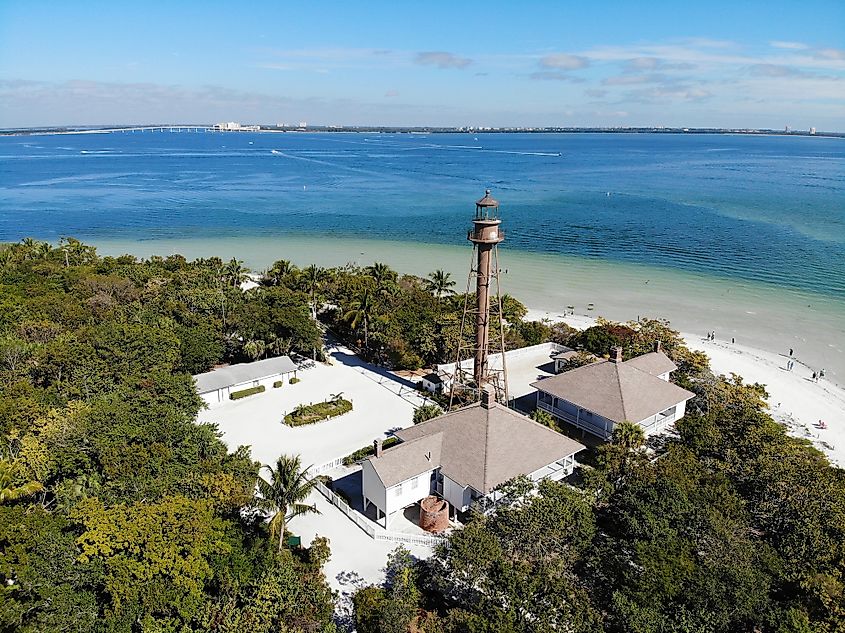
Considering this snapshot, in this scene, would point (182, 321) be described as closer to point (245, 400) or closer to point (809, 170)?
point (245, 400)

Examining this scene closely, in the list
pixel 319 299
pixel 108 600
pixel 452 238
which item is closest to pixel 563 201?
pixel 452 238

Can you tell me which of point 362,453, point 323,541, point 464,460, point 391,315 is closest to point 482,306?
point 464,460

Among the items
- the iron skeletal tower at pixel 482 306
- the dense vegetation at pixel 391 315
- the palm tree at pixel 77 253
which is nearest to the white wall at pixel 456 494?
the iron skeletal tower at pixel 482 306

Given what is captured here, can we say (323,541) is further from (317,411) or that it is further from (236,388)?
(236,388)

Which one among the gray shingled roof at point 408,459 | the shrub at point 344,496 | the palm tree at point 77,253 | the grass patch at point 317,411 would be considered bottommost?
the shrub at point 344,496

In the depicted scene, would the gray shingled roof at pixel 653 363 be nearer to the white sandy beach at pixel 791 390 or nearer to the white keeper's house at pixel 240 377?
the white sandy beach at pixel 791 390
